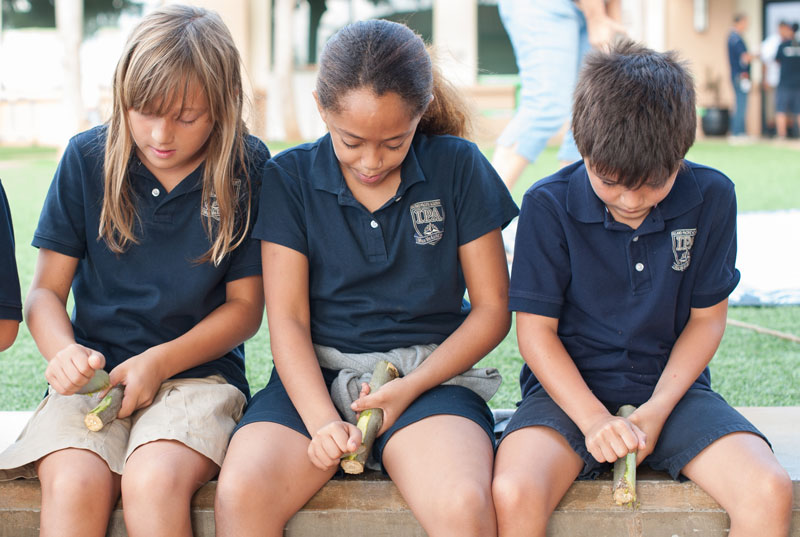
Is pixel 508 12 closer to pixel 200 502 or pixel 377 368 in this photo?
pixel 377 368

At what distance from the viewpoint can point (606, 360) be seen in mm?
1927

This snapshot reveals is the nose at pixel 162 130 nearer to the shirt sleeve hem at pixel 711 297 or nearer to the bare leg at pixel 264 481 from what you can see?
the bare leg at pixel 264 481

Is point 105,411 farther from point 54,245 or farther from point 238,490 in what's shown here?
point 54,245

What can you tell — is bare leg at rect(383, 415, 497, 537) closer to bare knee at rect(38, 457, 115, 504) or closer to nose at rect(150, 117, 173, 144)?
bare knee at rect(38, 457, 115, 504)

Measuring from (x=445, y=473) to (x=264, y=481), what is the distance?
323 mm

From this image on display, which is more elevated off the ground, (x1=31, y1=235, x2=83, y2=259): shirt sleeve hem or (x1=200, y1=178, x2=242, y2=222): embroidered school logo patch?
→ (x1=200, y1=178, x2=242, y2=222): embroidered school logo patch

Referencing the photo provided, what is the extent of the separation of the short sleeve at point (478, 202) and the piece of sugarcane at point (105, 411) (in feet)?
2.55

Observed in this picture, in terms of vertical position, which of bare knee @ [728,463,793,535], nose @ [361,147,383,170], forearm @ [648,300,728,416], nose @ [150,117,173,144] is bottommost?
bare knee @ [728,463,793,535]

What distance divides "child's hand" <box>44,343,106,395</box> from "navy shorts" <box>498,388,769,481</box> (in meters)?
0.81

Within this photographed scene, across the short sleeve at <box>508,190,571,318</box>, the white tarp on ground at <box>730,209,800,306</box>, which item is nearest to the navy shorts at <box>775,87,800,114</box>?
the white tarp on ground at <box>730,209,800,306</box>

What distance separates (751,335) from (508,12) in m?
1.85

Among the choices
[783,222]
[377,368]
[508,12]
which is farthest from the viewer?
[783,222]

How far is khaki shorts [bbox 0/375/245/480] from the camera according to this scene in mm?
1769

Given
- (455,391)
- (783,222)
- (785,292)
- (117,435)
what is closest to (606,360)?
(455,391)
